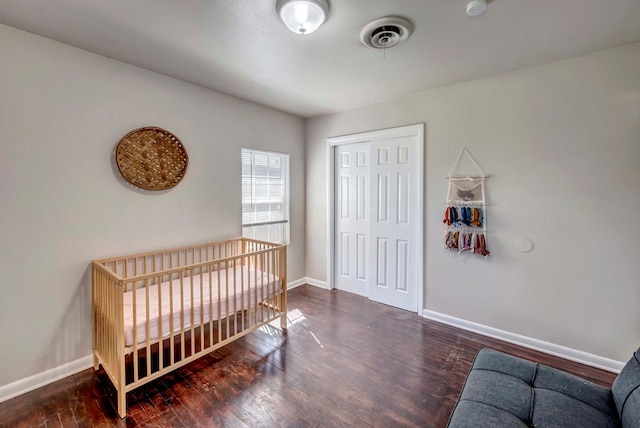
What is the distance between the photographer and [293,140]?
159 inches

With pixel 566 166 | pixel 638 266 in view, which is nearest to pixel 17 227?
pixel 566 166

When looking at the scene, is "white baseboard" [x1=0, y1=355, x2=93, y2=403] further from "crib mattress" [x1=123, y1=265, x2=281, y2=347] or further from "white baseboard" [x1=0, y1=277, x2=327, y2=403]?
"crib mattress" [x1=123, y1=265, x2=281, y2=347]

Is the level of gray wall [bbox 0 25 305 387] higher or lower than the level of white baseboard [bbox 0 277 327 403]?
higher

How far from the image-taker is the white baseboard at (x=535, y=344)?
2.26 m

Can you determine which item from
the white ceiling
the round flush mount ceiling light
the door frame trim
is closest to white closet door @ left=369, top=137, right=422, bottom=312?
the door frame trim

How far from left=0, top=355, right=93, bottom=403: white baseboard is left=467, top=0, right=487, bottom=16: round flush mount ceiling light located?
3.65m

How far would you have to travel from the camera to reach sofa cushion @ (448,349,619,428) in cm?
121

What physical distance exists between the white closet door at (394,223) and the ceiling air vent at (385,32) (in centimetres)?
143

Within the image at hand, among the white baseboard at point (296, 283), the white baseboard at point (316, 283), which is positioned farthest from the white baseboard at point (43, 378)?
the white baseboard at point (316, 283)

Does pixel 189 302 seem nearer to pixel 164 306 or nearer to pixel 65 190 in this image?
pixel 164 306

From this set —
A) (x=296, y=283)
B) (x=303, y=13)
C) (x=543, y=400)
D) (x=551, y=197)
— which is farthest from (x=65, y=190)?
(x=551, y=197)

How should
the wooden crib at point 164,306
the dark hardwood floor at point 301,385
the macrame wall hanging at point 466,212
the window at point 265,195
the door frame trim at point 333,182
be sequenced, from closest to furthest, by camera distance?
1. the dark hardwood floor at point 301,385
2. the wooden crib at point 164,306
3. the macrame wall hanging at point 466,212
4. the door frame trim at point 333,182
5. the window at point 265,195

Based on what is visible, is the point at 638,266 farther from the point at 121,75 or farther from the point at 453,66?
the point at 121,75

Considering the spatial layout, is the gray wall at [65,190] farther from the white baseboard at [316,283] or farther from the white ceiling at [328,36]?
the white baseboard at [316,283]
